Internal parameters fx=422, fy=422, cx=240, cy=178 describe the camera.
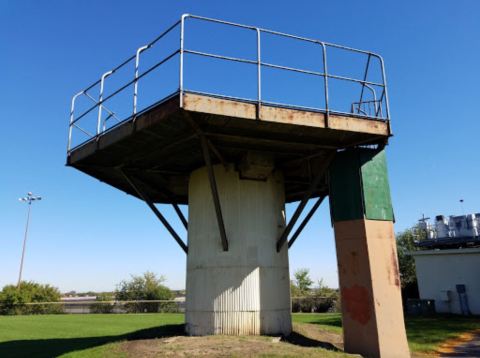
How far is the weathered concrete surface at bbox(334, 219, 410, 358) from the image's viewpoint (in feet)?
34.9

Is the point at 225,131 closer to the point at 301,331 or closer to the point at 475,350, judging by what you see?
the point at 301,331

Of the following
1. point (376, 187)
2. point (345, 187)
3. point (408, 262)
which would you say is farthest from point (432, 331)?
point (408, 262)

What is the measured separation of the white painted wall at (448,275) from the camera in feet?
78.6

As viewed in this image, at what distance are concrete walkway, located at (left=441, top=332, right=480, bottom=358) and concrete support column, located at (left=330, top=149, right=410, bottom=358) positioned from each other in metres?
2.14

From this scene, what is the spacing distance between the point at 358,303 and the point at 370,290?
53 centimetres

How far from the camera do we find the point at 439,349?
12625mm

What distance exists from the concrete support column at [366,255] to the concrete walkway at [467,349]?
2139 mm

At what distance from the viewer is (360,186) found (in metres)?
11.6

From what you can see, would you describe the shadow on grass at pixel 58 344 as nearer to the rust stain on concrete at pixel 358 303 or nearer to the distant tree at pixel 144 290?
the rust stain on concrete at pixel 358 303

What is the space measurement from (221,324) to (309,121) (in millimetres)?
6185

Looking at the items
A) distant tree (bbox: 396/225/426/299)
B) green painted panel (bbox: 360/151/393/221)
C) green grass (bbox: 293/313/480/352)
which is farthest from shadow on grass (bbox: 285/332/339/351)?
distant tree (bbox: 396/225/426/299)

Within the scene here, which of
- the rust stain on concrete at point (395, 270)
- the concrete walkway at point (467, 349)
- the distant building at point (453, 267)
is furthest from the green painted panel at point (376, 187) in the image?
the distant building at point (453, 267)

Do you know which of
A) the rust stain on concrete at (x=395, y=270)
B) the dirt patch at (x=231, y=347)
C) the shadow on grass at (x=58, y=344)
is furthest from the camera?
the shadow on grass at (x=58, y=344)

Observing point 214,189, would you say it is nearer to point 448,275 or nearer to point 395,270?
point 395,270
